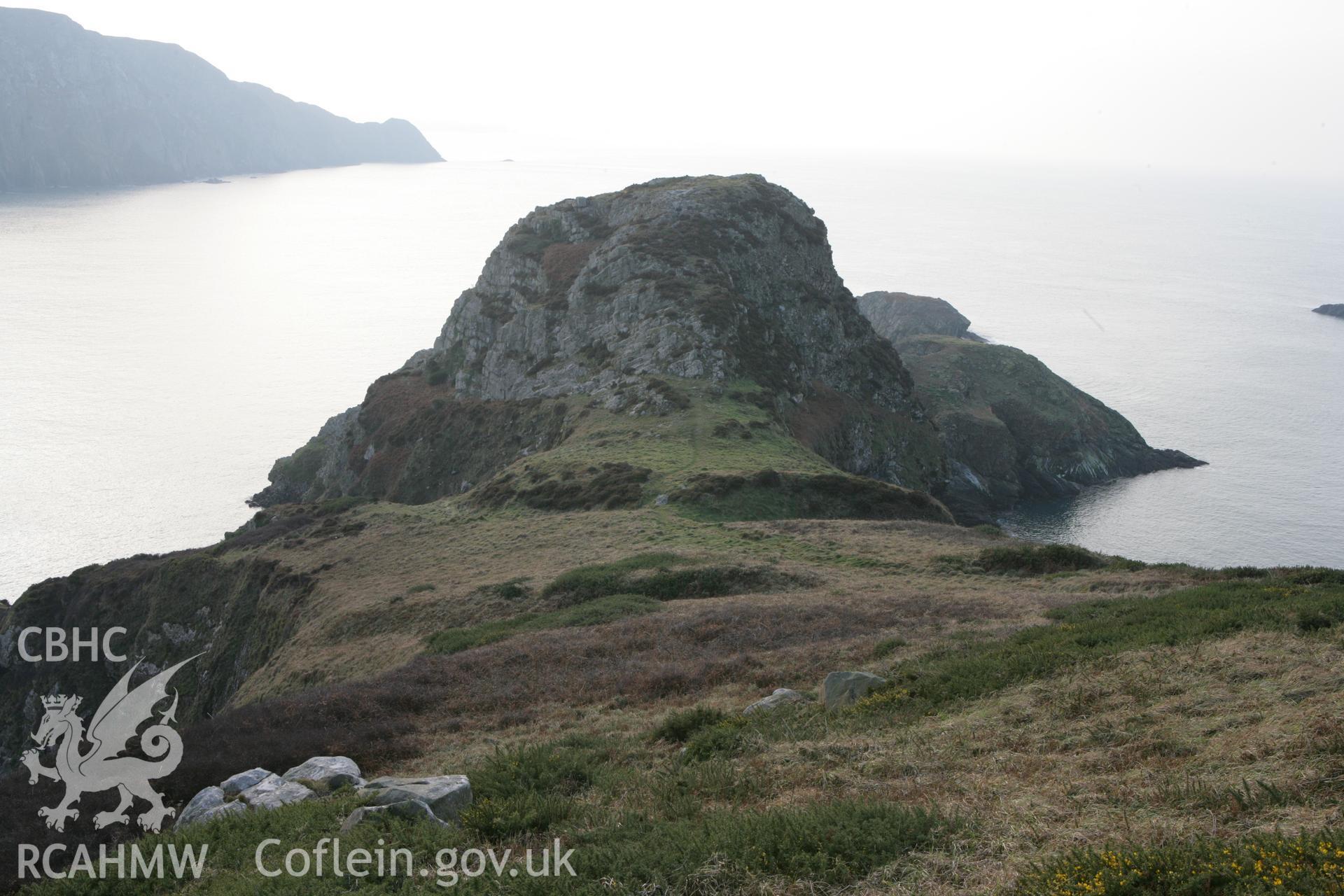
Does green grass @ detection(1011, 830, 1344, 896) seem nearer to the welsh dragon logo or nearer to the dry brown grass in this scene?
the dry brown grass

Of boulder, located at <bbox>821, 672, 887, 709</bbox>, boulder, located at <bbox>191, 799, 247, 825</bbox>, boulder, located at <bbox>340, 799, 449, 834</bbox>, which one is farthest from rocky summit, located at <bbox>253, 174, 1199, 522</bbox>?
boulder, located at <bbox>340, 799, 449, 834</bbox>

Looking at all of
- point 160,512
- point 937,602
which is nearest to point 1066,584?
point 937,602

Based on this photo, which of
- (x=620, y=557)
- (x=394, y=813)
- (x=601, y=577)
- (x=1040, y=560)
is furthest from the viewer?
(x=620, y=557)

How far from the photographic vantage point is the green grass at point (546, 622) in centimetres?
2991

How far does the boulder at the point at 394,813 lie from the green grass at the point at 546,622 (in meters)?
16.6

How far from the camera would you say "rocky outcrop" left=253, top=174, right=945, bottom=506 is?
72.4m

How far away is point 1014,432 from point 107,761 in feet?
368

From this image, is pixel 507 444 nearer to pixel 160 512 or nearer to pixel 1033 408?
pixel 160 512

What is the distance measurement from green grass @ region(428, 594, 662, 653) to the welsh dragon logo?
40.7ft

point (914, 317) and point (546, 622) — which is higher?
point (914, 317)

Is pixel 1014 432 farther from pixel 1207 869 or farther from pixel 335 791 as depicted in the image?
pixel 1207 869

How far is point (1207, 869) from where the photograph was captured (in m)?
7.90

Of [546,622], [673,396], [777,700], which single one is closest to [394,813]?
[777,700]

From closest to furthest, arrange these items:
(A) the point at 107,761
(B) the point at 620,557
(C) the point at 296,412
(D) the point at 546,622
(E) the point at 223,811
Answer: (E) the point at 223,811 → (A) the point at 107,761 → (D) the point at 546,622 → (B) the point at 620,557 → (C) the point at 296,412
